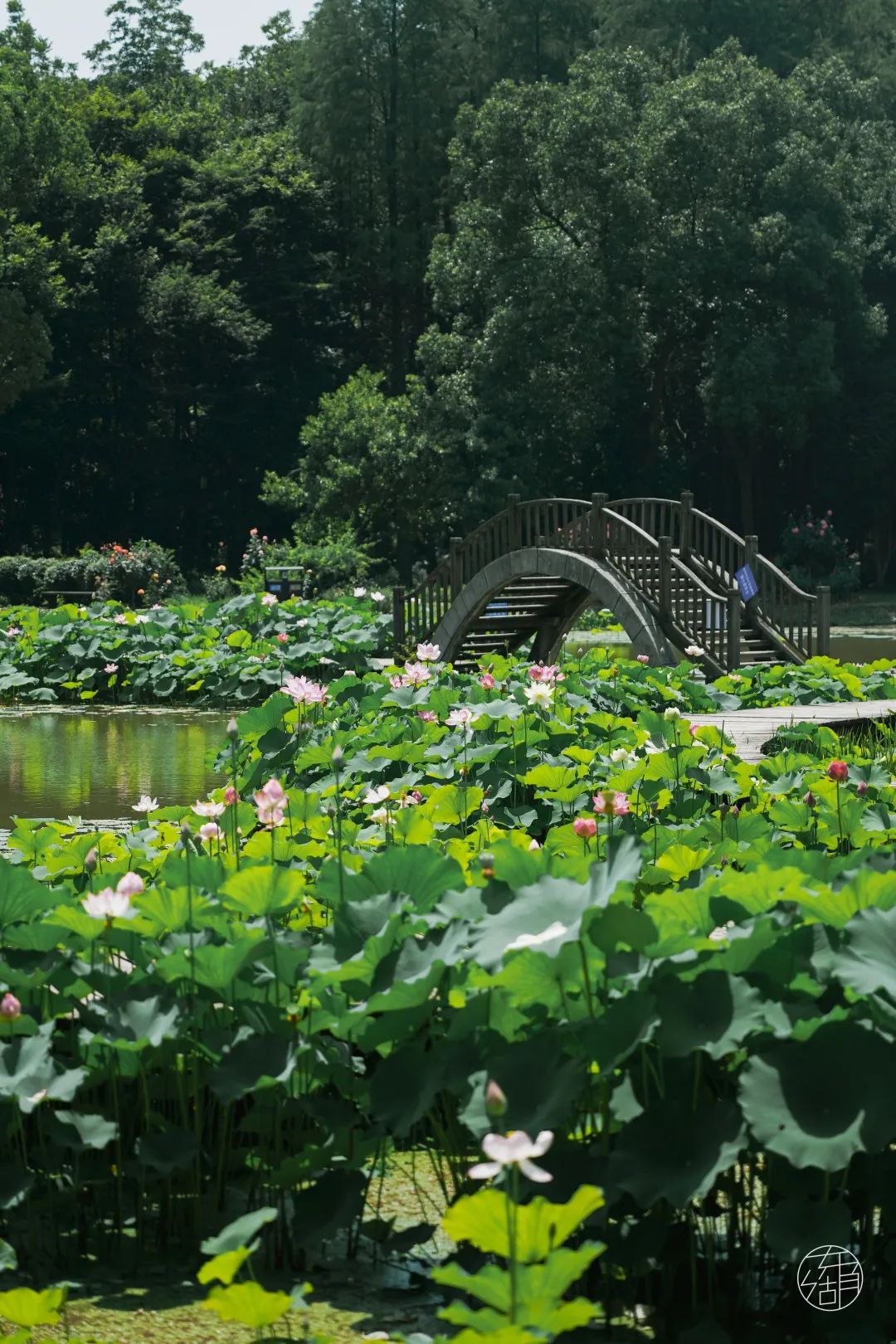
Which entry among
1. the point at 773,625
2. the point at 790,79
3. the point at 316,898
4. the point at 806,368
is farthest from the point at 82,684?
the point at 790,79

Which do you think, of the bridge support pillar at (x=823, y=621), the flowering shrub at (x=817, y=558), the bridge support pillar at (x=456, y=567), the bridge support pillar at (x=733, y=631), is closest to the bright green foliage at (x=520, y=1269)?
the bridge support pillar at (x=733, y=631)

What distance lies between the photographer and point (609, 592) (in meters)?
16.8

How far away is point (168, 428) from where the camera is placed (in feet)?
139

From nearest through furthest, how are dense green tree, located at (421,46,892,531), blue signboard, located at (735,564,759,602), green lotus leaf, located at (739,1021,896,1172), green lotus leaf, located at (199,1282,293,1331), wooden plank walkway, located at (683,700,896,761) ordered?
green lotus leaf, located at (199,1282,293,1331), green lotus leaf, located at (739,1021,896,1172), wooden plank walkway, located at (683,700,896,761), blue signboard, located at (735,564,759,602), dense green tree, located at (421,46,892,531)

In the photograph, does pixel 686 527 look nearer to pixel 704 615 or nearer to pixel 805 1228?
pixel 704 615

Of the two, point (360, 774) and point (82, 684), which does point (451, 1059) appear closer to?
point (360, 774)

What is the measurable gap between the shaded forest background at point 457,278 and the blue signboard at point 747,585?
1566cm

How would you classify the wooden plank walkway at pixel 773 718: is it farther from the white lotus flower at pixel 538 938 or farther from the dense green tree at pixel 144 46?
the dense green tree at pixel 144 46

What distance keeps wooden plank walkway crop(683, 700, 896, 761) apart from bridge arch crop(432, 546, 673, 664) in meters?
4.65

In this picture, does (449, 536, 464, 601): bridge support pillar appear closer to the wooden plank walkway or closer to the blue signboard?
the blue signboard

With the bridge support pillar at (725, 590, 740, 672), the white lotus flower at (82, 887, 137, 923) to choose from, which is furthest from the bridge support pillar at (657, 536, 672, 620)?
the white lotus flower at (82, 887, 137, 923)

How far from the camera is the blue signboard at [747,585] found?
666 inches

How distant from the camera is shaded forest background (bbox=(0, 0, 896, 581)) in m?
32.4

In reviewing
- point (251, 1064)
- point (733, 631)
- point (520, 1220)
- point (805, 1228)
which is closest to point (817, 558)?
point (733, 631)
